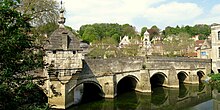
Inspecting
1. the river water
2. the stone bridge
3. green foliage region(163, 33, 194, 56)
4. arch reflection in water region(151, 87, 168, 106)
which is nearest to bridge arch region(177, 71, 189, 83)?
the stone bridge

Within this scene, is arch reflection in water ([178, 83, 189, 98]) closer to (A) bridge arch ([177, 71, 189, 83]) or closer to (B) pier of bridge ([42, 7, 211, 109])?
(B) pier of bridge ([42, 7, 211, 109])

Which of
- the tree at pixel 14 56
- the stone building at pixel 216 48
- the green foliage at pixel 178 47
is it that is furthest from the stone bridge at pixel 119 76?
the green foliage at pixel 178 47

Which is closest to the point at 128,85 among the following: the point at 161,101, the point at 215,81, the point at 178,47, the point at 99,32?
the point at 161,101

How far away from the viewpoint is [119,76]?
2417 cm

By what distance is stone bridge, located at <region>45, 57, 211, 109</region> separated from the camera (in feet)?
60.3

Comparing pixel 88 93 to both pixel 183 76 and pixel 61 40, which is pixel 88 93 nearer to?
pixel 61 40

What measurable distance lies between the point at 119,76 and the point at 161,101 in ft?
14.3

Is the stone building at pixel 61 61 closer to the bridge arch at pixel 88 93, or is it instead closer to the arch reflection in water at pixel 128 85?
the bridge arch at pixel 88 93

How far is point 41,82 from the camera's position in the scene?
6.85 metres

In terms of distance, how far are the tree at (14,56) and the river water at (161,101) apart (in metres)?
12.7

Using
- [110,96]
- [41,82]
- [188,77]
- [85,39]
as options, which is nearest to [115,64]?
[110,96]

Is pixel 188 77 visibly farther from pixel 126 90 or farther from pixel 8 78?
pixel 8 78

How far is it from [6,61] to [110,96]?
16981 millimetres

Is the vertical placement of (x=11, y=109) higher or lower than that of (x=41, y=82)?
lower
